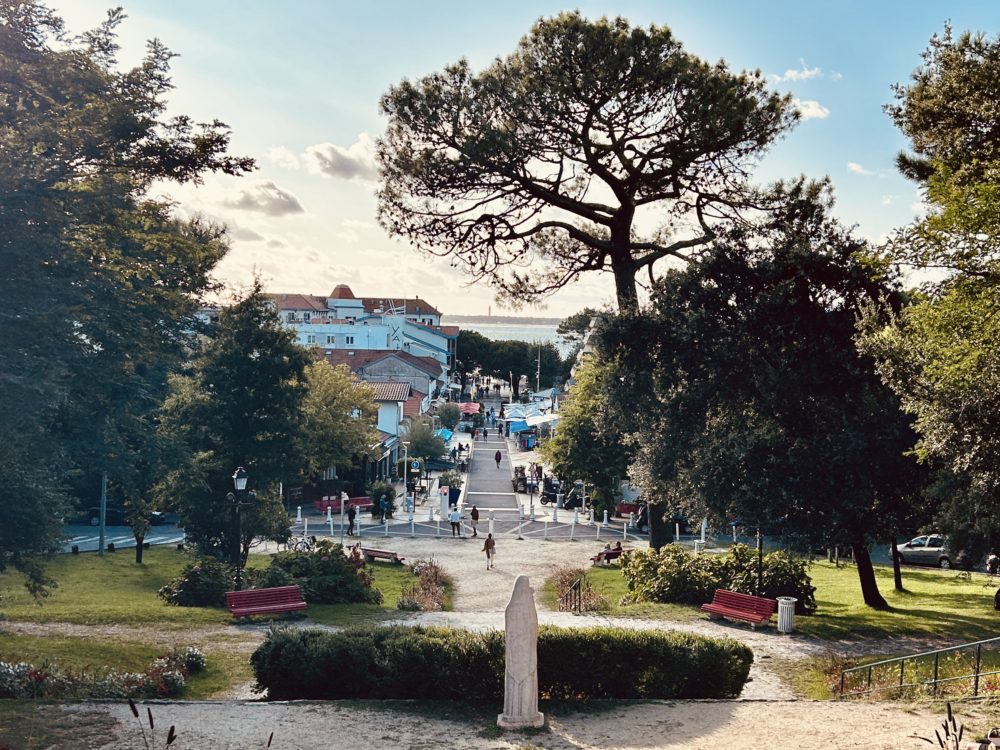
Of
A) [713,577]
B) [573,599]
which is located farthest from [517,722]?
[713,577]

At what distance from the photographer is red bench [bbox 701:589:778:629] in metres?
18.6

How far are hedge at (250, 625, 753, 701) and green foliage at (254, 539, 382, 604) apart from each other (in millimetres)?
8775

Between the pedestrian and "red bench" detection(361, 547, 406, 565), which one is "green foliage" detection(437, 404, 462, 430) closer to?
"red bench" detection(361, 547, 406, 565)

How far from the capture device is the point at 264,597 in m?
19.2

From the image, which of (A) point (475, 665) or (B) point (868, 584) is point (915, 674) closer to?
(A) point (475, 665)

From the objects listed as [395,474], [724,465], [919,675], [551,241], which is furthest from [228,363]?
[395,474]

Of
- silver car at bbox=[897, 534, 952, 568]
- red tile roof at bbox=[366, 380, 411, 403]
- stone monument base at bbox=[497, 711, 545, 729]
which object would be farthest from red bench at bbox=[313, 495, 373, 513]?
stone monument base at bbox=[497, 711, 545, 729]

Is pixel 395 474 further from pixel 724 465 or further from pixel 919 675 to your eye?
pixel 919 675

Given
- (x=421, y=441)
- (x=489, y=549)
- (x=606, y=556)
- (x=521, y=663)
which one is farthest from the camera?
(x=421, y=441)

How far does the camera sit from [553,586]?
24906mm

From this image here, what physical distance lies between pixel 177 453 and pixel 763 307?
14.9 metres

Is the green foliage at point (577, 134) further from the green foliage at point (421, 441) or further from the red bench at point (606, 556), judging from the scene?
the green foliage at point (421, 441)

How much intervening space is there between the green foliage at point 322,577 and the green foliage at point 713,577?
6.73m

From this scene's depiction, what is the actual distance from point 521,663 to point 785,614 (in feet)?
29.8
